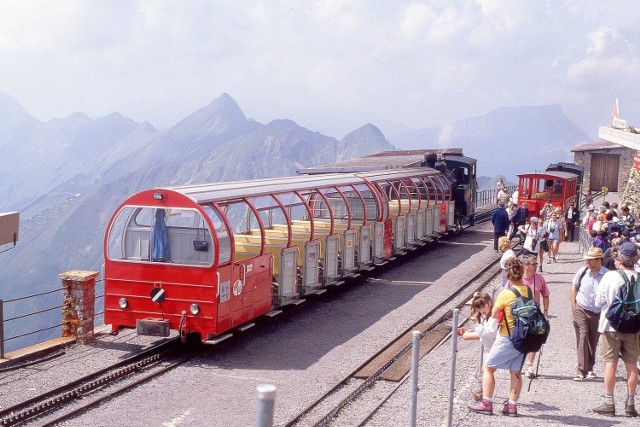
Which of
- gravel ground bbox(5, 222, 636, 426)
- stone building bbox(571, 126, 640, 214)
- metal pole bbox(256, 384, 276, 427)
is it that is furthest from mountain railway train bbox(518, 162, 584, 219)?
metal pole bbox(256, 384, 276, 427)

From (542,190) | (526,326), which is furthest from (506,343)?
(542,190)

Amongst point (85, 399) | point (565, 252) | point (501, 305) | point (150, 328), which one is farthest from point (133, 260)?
point (565, 252)

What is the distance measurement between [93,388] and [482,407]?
4843 millimetres

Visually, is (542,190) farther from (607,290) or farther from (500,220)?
(607,290)

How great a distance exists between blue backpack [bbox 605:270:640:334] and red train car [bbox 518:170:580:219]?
19.0 m

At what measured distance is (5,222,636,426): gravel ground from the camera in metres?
8.08

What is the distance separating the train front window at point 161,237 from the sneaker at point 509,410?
16.1 feet

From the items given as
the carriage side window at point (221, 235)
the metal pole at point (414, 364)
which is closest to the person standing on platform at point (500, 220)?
the carriage side window at point (221, 235)

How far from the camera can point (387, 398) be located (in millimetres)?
8562

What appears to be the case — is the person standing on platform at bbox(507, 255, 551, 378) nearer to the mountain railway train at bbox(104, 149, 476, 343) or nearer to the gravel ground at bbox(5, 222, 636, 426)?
the gravel ground at bbox(5, 222, 636, 426)

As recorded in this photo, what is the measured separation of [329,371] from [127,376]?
278 centimetres

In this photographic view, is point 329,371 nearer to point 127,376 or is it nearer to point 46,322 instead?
point 127,376

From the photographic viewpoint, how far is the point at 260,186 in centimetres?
1349

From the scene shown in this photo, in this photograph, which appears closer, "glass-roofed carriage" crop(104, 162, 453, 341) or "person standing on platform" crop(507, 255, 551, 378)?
"person standing on platform" crop(507, 255, 551, 378)
